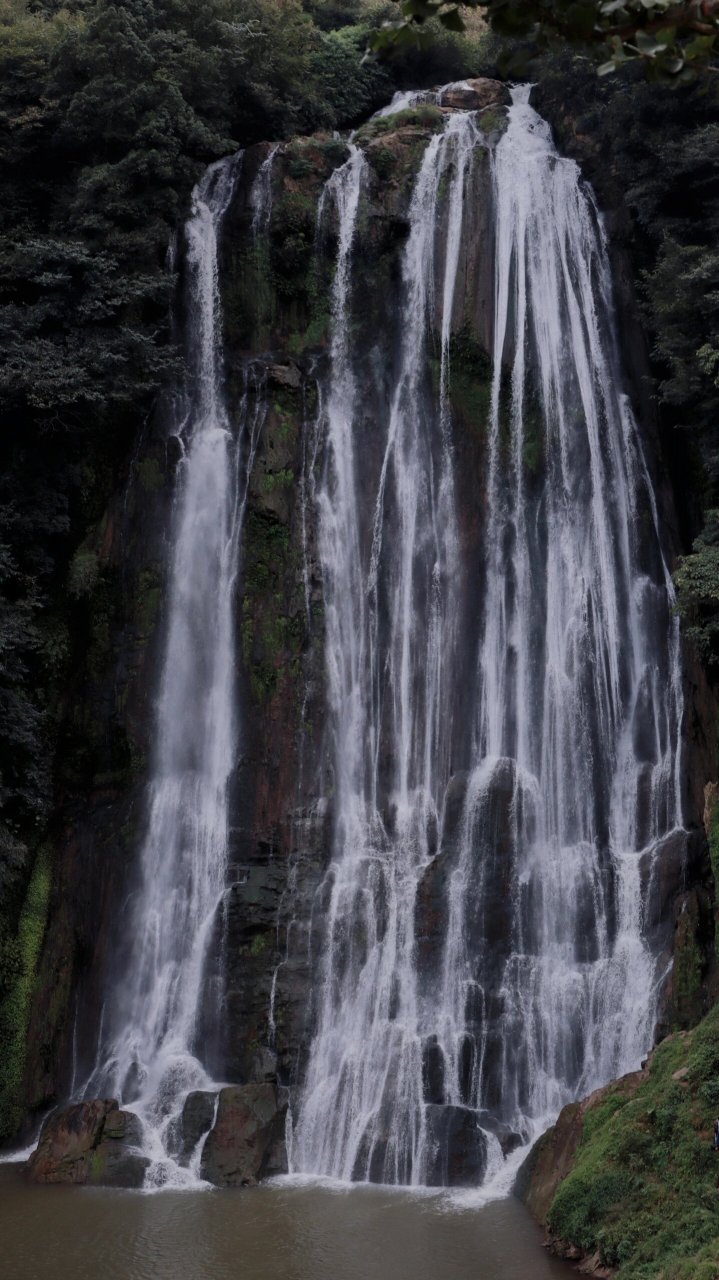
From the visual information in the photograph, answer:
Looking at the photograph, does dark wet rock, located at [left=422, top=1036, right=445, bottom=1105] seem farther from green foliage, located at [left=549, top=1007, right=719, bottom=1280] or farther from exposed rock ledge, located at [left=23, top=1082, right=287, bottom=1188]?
green foliage, located at [left=549, top=1007, right=719, bottom=1280]

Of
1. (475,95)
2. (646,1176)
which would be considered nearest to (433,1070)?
(646,1176)

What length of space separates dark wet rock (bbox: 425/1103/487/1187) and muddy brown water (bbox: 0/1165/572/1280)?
60 centimetres

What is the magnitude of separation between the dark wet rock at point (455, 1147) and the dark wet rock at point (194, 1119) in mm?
2791

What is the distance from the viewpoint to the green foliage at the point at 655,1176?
9.10 m

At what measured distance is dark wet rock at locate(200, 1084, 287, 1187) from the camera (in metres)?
13.4

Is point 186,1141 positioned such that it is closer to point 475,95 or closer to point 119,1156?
point 119,1156

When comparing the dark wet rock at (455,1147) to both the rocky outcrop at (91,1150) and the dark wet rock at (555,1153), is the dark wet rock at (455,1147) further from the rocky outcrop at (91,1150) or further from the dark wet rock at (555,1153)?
the rocky outcrop at (91,1150)

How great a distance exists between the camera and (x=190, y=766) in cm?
1791

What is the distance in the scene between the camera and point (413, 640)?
18281 millimetres

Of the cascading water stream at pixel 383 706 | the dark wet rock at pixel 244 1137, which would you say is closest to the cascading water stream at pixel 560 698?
the cascading water stream at pixel 383 706

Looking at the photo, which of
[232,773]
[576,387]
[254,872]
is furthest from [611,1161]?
[576,387]

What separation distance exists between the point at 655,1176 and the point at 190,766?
10008mm

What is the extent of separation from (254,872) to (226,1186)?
4780 millimetres

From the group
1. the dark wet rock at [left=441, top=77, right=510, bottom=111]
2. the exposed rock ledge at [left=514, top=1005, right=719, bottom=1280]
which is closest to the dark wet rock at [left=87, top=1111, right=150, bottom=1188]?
the exposed rock ledge at [left=514, top=1005, right=719, bottom=1280]
